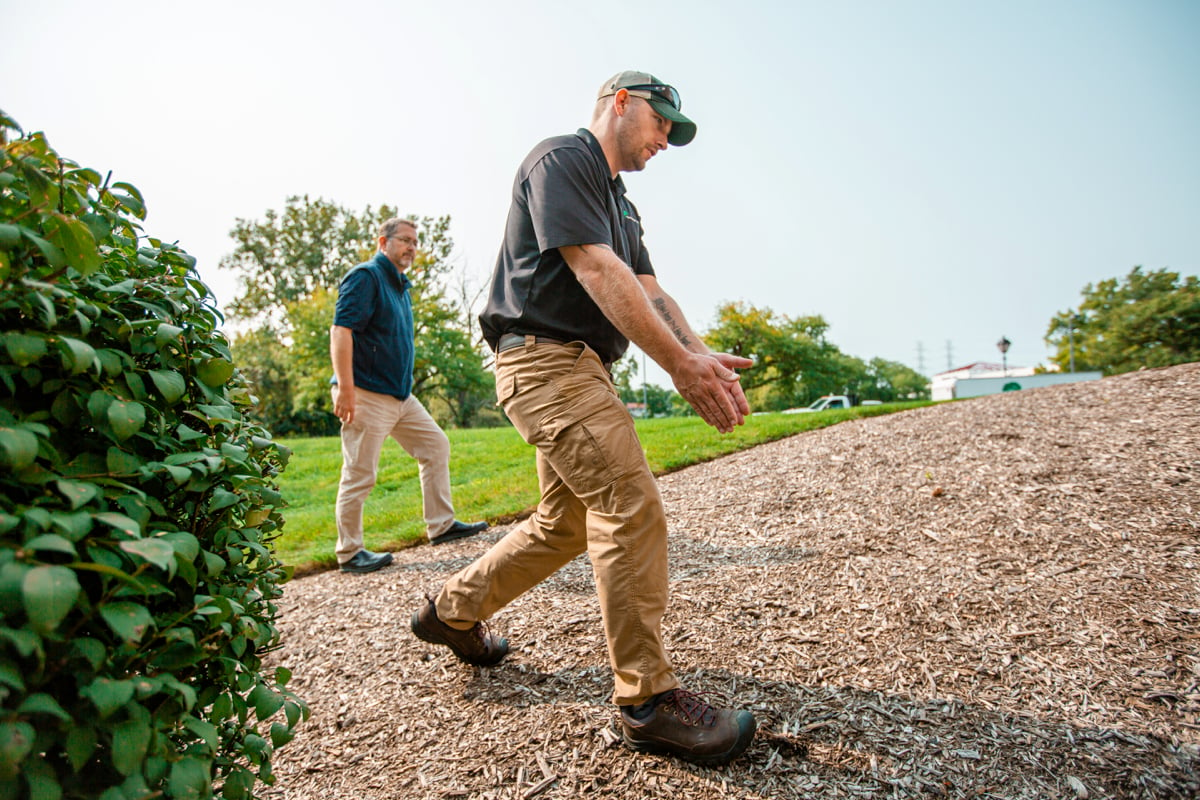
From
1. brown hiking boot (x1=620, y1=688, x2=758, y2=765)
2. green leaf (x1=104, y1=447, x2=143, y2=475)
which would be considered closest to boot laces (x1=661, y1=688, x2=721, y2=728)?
brown hiking boot (x1=620, y1=688, x2=758, y2=765)

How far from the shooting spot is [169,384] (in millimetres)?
1340

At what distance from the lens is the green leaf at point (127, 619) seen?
104 cm

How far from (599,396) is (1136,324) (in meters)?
49.9

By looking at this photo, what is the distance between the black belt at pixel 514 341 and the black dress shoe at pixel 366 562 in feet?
8.71

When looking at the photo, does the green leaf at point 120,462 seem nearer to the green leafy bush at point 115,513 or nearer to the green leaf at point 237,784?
the green leafy bush at point 115,513

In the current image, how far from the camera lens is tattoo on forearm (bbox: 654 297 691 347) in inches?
111

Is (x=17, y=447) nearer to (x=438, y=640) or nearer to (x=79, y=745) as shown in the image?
(x=79, y=745)

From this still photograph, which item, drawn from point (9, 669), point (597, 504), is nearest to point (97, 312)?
point (9, 669)

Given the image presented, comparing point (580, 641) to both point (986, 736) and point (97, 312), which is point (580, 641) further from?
point (97, 312)

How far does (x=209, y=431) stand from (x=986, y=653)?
290 centimetres

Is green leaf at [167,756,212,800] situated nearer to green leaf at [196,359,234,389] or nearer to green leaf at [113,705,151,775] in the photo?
green leaf at [113,705,151,775]

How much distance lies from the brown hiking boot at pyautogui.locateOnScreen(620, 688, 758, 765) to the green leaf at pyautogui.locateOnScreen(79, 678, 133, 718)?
1542 millimetres

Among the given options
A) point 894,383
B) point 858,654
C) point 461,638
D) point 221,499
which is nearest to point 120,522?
point 221,499

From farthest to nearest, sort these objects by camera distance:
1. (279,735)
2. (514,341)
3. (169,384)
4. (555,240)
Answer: (514,341), (555,240), (279,735), (169,384)
